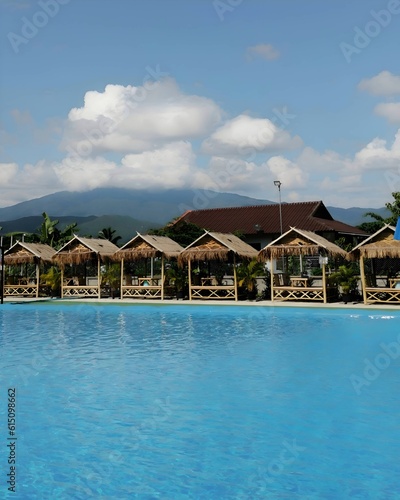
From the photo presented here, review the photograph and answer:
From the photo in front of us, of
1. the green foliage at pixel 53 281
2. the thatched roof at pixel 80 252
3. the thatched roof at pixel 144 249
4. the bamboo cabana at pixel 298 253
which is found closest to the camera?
the bamboo cabana at pixel 298 253

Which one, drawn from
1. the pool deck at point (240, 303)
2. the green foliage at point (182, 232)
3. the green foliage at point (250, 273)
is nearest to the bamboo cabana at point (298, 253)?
the pool deck at point (240, 303)

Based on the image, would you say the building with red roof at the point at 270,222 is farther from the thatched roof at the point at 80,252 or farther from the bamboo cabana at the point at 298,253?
the bamboo cabana at the point at 298,253

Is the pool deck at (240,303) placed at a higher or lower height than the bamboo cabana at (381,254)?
lower

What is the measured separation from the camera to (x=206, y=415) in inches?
256

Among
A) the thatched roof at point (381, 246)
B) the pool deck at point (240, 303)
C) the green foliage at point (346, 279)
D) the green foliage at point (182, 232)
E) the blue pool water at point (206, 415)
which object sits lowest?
the blue pool water at point (206, 415)

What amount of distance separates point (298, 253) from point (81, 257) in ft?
31.4

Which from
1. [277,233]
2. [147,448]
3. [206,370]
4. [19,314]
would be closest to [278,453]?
[147,448]

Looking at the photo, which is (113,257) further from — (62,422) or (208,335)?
(62,422)

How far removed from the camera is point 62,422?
20.6 feet

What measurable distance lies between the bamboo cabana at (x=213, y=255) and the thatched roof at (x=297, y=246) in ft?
4.88

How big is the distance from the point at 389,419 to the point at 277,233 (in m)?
27.4

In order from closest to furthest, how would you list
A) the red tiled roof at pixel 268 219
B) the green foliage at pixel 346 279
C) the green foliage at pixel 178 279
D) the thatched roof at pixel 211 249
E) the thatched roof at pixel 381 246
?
1. the thatched roof at pixel 381 246
2. the green foliage at pixel 346 279
3. the thatched roof at pixel 211 249
4. the green foliage at pixel 178 279
5. the red tiled roof at pixel 268 219

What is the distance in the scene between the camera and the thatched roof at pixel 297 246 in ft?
61.3

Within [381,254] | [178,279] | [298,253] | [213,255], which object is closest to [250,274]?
[213,255]
